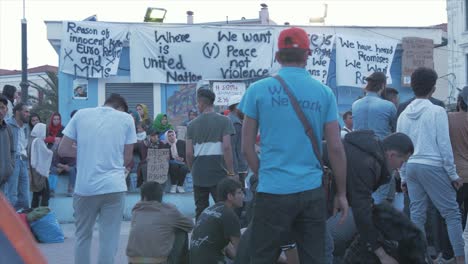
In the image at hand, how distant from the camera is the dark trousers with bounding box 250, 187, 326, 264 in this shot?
4.47 m

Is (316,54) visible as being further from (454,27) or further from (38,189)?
(454,27)

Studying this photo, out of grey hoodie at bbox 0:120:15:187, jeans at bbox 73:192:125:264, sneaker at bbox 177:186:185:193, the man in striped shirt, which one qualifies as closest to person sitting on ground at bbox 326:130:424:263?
jeans at bbox 73:192:125:264

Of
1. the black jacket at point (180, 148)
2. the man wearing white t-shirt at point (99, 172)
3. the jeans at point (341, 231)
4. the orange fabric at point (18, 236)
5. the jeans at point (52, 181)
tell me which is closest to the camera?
the orange fabric at point (18, 236)

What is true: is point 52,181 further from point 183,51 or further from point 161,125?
point 183,51

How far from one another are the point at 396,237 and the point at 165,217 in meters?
2.30

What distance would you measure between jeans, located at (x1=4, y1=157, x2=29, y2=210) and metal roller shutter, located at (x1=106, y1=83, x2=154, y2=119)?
6.78 m

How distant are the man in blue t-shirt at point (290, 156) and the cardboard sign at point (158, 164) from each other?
8.66 metres

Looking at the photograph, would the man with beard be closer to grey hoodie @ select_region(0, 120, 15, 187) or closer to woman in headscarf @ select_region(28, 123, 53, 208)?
woman in headscarf @ select_region(28, 123, 53, 208)

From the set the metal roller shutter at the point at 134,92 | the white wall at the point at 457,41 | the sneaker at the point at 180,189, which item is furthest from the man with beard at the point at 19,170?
the white wall at the point at 457,41

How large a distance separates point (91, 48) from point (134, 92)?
1608mm

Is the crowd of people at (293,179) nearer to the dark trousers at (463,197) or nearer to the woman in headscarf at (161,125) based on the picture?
the dark trousers at (463,197)

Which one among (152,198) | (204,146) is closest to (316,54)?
(204,146)

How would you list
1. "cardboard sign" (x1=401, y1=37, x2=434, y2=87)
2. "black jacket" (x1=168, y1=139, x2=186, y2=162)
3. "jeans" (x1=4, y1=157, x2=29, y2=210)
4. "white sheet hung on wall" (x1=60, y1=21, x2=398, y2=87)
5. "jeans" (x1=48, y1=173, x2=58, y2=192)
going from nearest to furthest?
"jeans" (x1=4, y1=157, x2=29, y2=210)
"jeans" (x1=48, y1=173, x2=58, y2=192)
"black jacket" (x1=168, y1=139, x2=186, y2=162)
"white sheet hung on wall" (x1=60, y1=21, x2=398, y2=87)
"cardboard sign" (x1=401, y1=37, x2=434, y2=87)

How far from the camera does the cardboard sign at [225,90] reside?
57.6 ft
